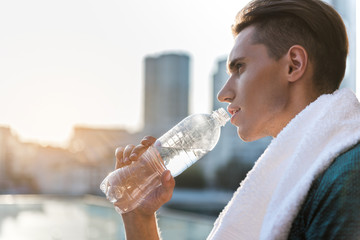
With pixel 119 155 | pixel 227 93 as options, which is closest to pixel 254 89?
pixel 227 93

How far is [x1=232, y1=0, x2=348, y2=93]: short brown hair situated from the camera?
30.2 inches

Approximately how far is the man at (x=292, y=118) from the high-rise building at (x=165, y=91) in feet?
122

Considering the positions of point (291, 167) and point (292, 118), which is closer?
point (291, 167)

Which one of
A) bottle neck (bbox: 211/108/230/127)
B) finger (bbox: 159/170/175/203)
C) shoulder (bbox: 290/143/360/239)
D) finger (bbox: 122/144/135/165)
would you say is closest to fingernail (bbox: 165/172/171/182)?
finger (bbox: 159/170/175/203)

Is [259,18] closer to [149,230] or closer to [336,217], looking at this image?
[336,217]

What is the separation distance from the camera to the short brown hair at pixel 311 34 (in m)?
0.77

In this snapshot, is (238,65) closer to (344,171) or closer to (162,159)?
(344,171)

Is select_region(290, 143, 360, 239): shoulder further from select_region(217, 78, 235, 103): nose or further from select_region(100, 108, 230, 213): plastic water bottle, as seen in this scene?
select_region(100, 108, 230, 213): plastic water bottle

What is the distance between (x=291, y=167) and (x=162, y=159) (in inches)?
25.7

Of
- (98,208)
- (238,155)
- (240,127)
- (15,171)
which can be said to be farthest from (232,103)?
(15,171)

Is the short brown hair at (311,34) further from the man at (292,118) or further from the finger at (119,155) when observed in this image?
the finger at (119,155)

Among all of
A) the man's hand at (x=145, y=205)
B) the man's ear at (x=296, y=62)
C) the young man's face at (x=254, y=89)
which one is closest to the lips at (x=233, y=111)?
the young man's face at (x=254, y=89)

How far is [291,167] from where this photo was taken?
0.63 meters

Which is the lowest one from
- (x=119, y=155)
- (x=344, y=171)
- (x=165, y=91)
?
(x=165, y=91)
